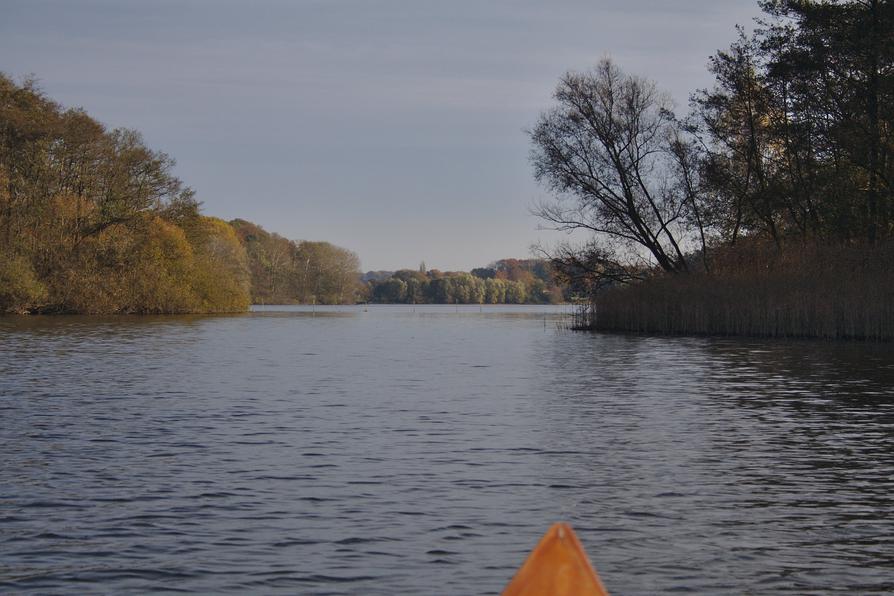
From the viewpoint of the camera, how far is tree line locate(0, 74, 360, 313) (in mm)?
63469

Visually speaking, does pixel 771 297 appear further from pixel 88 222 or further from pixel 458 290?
pixel 458 290

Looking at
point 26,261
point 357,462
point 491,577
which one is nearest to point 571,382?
point 357,462

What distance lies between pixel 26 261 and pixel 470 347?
123 feet

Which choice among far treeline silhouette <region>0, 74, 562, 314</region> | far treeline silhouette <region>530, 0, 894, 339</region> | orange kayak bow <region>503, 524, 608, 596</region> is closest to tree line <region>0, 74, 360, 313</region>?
far treeline silhouette <region>0, 74, 562, 314</region>

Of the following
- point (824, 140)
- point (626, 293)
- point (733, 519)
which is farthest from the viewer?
point (626, 293)

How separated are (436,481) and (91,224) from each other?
63234mm

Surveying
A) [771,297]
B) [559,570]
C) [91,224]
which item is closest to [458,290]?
[91,224]

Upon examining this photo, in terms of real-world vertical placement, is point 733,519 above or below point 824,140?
below

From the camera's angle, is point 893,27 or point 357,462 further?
point 893,27

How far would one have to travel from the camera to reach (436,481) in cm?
1031

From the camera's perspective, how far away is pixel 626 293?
4347 centimetres

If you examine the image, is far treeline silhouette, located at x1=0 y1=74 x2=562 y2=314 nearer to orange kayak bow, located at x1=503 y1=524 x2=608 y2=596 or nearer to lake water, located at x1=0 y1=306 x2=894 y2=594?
lake water, located at x1=0 y1=306 x2=894 y2=594

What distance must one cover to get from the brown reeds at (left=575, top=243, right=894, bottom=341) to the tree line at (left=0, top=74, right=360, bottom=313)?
37.7m

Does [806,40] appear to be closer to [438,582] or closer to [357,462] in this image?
[357,462]
